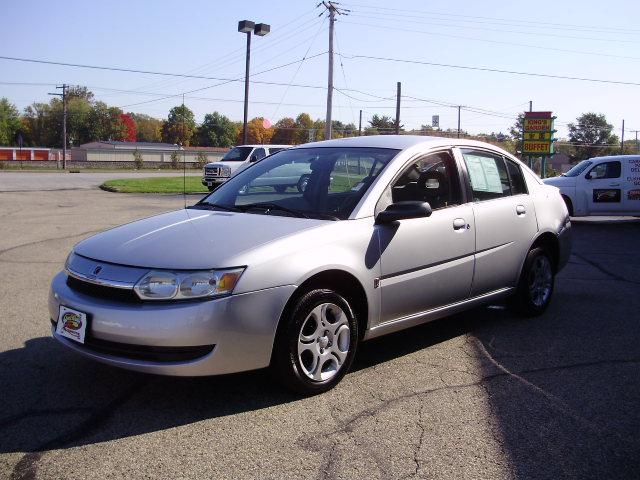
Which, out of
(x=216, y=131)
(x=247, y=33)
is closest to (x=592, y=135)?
(x=216, y=131)

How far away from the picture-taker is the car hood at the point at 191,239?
12.1ft

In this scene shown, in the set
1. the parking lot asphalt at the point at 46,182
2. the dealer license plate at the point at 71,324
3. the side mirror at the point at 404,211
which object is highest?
the side mirror at the point at 404,211

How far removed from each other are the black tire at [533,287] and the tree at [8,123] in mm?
127766

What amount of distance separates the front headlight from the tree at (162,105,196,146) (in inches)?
4789

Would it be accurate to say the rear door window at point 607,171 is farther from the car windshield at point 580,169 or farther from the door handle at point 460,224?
the door handle at point 460,224

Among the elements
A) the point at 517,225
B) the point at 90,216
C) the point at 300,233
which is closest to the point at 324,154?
the point at 300,233

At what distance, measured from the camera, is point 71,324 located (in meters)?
3.80

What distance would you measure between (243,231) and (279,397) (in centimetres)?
A: 106

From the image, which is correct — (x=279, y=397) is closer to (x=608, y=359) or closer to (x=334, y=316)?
(x=334, y=316)

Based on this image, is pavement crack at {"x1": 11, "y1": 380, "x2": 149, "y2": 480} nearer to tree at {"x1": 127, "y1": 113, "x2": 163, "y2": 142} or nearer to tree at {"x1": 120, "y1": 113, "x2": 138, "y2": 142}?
tree at {"x1": 120, "y1": 113, "x2": 138, "y2": 142}

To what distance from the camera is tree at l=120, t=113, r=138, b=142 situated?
131300 mm

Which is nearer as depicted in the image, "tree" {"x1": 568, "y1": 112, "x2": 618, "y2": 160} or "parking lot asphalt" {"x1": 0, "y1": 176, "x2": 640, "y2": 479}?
"parking lot asphalt" {"x1": 0, "y1": 176, "x2": 640, "y2": 479}

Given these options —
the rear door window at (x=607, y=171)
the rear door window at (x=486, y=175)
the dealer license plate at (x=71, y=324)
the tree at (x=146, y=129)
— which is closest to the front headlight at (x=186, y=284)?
the dealer license plate at (x=71, y=324)

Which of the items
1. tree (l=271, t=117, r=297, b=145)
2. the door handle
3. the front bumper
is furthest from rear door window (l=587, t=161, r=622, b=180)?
tree (l=271, t=117, r=297, b=145)
